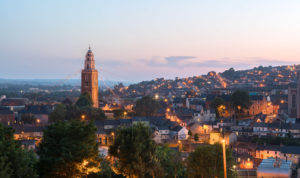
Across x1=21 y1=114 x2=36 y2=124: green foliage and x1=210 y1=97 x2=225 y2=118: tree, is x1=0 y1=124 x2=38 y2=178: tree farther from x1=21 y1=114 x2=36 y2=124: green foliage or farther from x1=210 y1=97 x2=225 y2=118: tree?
x1=210 y1=97 x2=225 y2=118: tree

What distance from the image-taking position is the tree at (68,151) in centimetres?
1538

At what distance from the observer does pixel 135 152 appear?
642 inches

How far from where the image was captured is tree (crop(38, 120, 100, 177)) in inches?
606

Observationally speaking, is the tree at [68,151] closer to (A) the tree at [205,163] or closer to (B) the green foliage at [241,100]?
(A) the tree at [205,163]

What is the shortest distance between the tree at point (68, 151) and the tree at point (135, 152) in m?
1.16

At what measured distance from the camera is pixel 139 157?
1622 centimetres

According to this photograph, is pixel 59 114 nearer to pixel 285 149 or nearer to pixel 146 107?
pixel 146 107

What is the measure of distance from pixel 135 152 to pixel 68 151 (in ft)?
9.76

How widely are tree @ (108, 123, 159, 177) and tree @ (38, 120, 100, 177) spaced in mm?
1159

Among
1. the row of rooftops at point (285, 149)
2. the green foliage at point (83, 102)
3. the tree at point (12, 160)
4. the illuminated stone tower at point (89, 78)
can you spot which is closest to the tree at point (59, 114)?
the green foliage at point (83, 102)

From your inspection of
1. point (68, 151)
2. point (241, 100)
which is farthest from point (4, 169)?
point (241, 100)

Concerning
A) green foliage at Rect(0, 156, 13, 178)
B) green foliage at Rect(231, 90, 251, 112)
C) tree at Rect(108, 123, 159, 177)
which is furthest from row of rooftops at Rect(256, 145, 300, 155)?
green foliage at Rect(0, 156, 13, 178)

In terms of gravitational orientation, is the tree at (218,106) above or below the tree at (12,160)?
below

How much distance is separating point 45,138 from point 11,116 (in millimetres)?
44496
